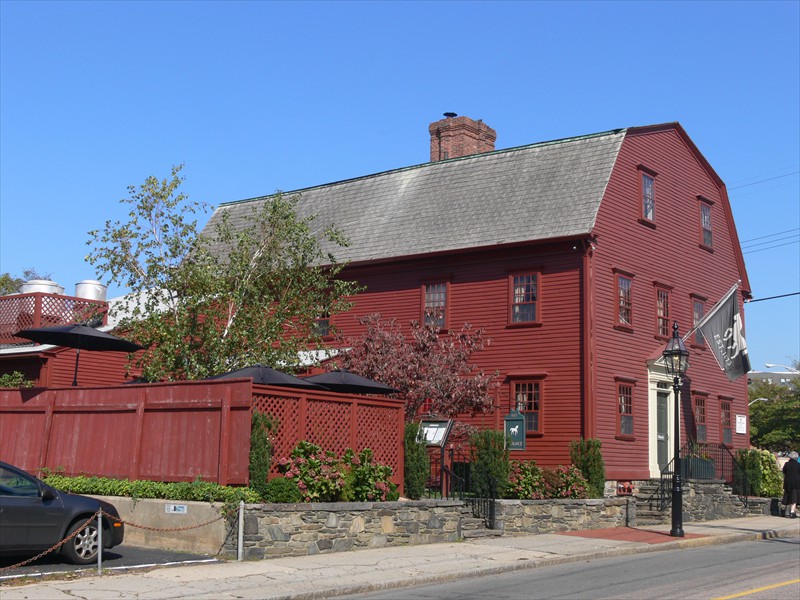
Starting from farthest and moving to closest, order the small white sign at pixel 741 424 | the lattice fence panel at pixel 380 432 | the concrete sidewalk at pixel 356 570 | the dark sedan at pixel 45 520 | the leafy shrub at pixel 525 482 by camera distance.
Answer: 1. the small white sign at pixel 741 424
2. the leafy shrub at pixel 525 482
3. the lattice fence panel at pixel 380 432
4. the dark sedan at pixel 45 520
5. the concrete sidewalk at pixel 356 570

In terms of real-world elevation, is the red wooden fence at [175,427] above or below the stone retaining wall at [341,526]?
above

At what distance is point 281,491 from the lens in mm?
16062

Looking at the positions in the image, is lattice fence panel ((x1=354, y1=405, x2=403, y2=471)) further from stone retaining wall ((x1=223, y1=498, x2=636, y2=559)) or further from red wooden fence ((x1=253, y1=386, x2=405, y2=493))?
stone retaining wall ((x1=223, y1=498, x2=636, y2=559))

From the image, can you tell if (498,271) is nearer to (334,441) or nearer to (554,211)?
(554,211)

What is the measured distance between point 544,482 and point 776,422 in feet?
139

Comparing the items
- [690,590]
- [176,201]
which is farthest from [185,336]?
[690,590]

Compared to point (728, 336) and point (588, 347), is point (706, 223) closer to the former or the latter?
point (728, 336)

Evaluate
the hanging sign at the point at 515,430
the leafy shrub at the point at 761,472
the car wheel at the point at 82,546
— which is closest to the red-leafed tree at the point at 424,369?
the hanging sign at the point at 515,430

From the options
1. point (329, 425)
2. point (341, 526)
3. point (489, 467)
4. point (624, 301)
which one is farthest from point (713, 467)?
point (341, 526)

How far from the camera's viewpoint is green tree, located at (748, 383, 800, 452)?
190 ft

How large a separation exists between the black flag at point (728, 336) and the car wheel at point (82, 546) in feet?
64.1

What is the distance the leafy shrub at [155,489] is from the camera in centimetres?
1563

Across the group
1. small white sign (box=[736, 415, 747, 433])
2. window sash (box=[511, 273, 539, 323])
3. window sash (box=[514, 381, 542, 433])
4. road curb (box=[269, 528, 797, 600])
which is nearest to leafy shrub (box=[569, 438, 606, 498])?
window sash (box=[514, 381, 542, 433])

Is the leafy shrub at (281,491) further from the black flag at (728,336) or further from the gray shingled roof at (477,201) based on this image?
the black flag at (728,336)
